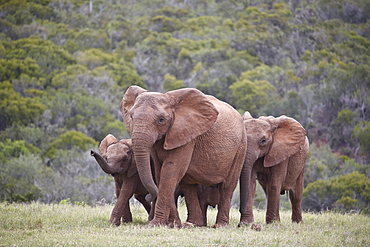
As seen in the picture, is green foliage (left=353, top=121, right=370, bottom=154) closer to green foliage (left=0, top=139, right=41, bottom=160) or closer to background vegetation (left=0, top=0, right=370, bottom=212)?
background vegetation (left=0, top=0, right=370, bottom=212)

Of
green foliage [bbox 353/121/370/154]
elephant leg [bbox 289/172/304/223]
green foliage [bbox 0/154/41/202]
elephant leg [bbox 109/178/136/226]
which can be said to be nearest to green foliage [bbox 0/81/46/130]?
green foliage [bbox 0/154/41/202]

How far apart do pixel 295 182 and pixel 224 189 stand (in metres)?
2.38

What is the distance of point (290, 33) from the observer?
257 feet

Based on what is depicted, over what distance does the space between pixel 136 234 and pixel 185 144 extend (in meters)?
1.84

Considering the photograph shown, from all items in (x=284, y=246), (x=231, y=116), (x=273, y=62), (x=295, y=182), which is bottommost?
(x=273, y=62)

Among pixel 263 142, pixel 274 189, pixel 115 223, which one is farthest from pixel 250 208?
pixel 115 223

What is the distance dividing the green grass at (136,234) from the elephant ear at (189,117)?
4.65 feet

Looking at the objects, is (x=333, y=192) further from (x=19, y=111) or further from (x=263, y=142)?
(x=19, y=111)

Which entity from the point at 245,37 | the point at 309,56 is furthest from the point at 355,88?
the point at 245,37

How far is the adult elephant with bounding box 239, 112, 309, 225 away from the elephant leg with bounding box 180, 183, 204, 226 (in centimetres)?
80

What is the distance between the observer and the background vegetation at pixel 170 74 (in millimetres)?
35625

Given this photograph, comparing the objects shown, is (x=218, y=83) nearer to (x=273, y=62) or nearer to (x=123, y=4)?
(x=273, y=62)

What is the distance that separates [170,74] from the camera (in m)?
65.9

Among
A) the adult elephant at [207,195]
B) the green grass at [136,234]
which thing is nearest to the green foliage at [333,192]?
the green grass at [136,234]
